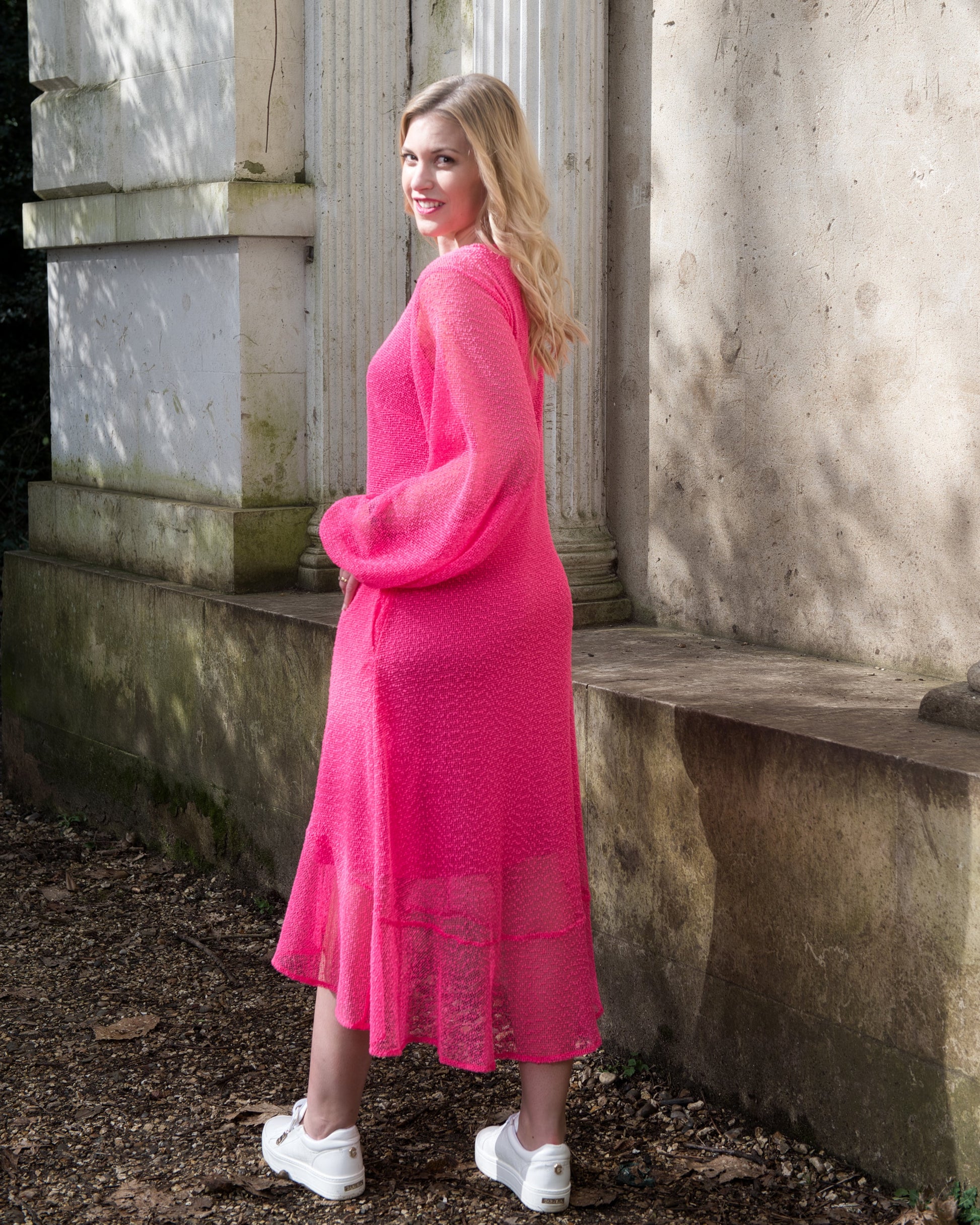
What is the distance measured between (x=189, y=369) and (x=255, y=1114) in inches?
126

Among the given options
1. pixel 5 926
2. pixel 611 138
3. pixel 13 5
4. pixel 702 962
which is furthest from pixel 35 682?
pixel 13 5

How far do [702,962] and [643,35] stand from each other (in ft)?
9.39

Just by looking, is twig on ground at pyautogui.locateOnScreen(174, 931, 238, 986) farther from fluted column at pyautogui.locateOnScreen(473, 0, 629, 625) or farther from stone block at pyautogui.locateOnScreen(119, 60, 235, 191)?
stone block at pyautogui.locateOnScreen(119, 60, 235, 191)

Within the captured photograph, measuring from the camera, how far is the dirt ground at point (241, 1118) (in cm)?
331

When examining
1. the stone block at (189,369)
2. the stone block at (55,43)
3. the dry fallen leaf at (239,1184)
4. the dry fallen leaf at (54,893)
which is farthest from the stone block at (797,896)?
the stone block at (55,43)

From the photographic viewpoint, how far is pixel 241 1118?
3766 millimetres

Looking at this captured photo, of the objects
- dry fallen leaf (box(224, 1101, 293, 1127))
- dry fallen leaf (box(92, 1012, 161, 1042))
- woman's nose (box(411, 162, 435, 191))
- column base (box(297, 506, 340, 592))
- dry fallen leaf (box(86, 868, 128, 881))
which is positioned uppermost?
Result: woman's nose (box(411, 162, 435, 191))

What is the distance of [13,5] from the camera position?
9.46 meters

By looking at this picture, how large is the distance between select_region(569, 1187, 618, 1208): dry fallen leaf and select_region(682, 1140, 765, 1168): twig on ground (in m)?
0.29

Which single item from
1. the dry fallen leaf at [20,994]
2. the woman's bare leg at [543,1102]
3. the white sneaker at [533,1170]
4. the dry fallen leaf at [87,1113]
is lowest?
the dry fallen leaf at [87,1113]

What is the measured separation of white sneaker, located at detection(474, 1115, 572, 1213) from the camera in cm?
323

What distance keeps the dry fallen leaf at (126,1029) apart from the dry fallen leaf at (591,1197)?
152cm

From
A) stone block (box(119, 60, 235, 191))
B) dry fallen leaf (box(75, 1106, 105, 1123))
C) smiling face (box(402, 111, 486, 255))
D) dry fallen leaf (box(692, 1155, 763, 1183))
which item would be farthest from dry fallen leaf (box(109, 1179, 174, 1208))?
stone block (box(119, 60, 235, 191))

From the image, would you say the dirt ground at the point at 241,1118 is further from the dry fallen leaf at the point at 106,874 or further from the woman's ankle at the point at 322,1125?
the dry fallen leaf at the point at 106,874
